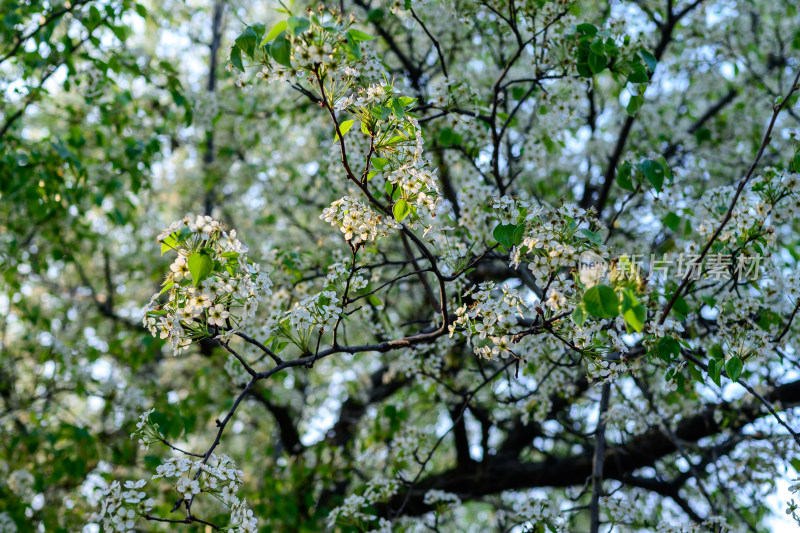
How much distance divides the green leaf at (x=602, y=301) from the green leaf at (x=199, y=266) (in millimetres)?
1455

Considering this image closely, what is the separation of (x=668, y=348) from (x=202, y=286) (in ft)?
6.87

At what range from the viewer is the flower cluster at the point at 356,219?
9.18 ft

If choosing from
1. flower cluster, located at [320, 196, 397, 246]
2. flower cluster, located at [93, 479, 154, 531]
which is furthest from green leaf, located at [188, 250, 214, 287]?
flower cluster, located at [93, 479, 154, 531]

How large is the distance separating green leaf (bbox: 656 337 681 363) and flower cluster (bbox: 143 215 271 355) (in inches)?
72.9

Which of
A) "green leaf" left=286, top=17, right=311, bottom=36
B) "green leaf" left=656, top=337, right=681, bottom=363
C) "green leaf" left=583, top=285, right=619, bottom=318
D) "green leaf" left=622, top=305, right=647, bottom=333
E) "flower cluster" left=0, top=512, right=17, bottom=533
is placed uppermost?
"green leaf" left=286, top=17, right=311, bottom=36

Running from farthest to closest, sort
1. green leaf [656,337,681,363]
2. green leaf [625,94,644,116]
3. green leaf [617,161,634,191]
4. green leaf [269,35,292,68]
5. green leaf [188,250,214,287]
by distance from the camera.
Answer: green leaf [625,94,644,116], green leaf [617,161,634,191], green leaf [656,337,681,363], green leaf [188,250,214,287], green leaf [269,35,292,68]

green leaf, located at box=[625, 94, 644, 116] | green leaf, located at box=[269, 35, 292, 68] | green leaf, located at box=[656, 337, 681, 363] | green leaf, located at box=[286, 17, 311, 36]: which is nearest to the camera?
green leaf, located at box=[286, 17, 311, 36]

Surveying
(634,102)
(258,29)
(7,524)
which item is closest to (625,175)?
(634,102)

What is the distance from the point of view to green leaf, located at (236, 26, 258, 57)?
100 inches

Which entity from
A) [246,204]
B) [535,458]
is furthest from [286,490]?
[246,204]

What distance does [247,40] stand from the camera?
257cm

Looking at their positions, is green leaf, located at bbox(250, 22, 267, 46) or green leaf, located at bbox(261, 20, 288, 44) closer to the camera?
green leaf, located at bbox(261, 20, 288, 44)

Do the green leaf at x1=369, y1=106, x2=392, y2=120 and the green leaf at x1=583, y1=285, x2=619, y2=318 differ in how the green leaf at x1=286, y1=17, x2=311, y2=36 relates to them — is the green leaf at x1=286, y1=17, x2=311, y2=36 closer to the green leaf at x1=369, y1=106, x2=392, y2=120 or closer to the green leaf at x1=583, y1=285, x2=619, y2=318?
the green leaf at x1=369, y1=106, x2=392, y2=120

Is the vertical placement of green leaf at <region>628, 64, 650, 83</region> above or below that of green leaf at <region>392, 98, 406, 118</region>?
above
